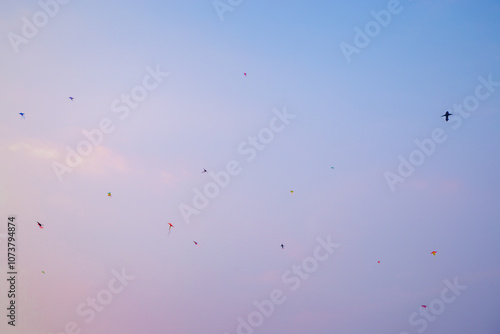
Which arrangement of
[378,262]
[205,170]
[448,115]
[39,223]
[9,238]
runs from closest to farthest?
[9,238] < [39,223] < [448,115] < [205,170] < [378,262]

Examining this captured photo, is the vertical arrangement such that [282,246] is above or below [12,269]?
above

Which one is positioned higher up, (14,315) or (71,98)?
(71,98)

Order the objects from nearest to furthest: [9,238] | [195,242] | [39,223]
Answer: [9,238], [39,223], [195,242]

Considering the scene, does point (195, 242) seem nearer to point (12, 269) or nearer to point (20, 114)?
point (12, 269)

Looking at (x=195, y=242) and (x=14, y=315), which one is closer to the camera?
(x=14, y=315)

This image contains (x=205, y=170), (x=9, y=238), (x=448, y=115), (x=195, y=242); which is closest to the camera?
(x=9, y=238)

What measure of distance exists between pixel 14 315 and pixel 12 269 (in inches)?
137

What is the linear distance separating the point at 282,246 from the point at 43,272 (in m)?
19.8

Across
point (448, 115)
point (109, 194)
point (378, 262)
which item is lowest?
point (109, 194)

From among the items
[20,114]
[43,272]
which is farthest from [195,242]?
[20,114]

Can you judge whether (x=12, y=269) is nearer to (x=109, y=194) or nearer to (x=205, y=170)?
(x=109, y=194)

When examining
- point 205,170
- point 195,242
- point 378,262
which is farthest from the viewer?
point 378,262

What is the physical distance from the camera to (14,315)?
2372 centimetres

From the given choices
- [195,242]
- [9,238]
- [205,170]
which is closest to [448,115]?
[205,170]
